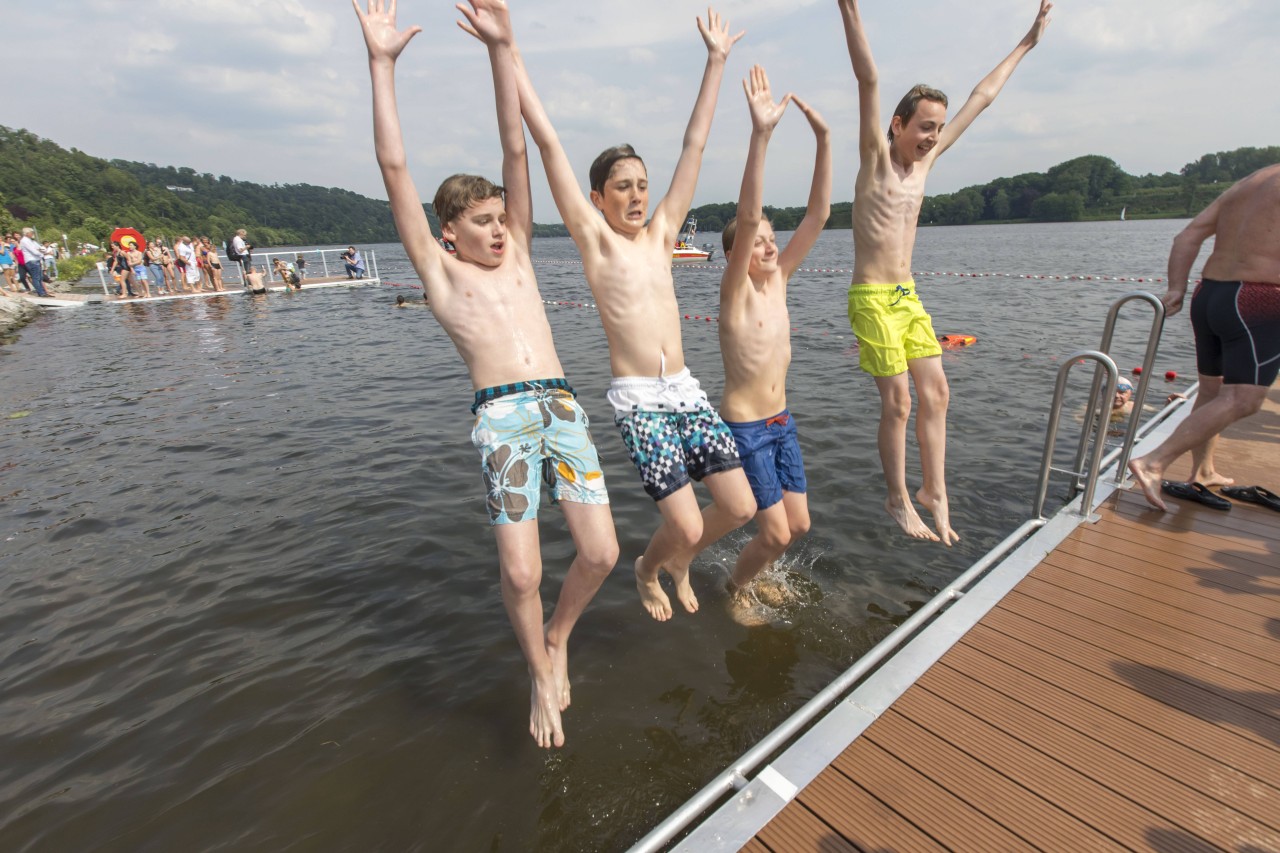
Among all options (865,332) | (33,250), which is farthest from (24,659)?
(33,250)

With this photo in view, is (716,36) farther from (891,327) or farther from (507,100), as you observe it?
(891,327)

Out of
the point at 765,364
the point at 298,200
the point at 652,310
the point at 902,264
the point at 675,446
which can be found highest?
the point at 298,200

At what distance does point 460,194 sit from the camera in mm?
3123

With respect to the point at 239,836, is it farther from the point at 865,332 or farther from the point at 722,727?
the point at 865,332

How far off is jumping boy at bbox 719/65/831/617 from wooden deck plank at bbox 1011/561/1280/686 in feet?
4.62

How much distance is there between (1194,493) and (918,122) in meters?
3.38

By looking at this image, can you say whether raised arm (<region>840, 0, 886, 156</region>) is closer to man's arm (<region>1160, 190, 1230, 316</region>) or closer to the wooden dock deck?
man's arm (<region>1160, 190, 1230, 316</region>)

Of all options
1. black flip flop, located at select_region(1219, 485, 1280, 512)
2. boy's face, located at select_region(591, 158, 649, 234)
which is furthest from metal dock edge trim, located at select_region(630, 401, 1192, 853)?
boy's face, located at select_region(591, 158, 649, 234)

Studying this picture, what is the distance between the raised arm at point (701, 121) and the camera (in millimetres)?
3592

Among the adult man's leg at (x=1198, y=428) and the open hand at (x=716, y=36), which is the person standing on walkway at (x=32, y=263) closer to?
the open hand at (x=716, y=36)

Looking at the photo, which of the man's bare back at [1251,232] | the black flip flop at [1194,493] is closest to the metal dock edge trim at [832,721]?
the black flip flop at [1194,493]

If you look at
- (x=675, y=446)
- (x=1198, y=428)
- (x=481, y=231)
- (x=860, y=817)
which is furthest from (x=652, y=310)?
(x=1198, y=428)

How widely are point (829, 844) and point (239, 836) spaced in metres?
2.66

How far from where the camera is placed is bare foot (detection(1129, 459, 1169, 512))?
14.5ft
